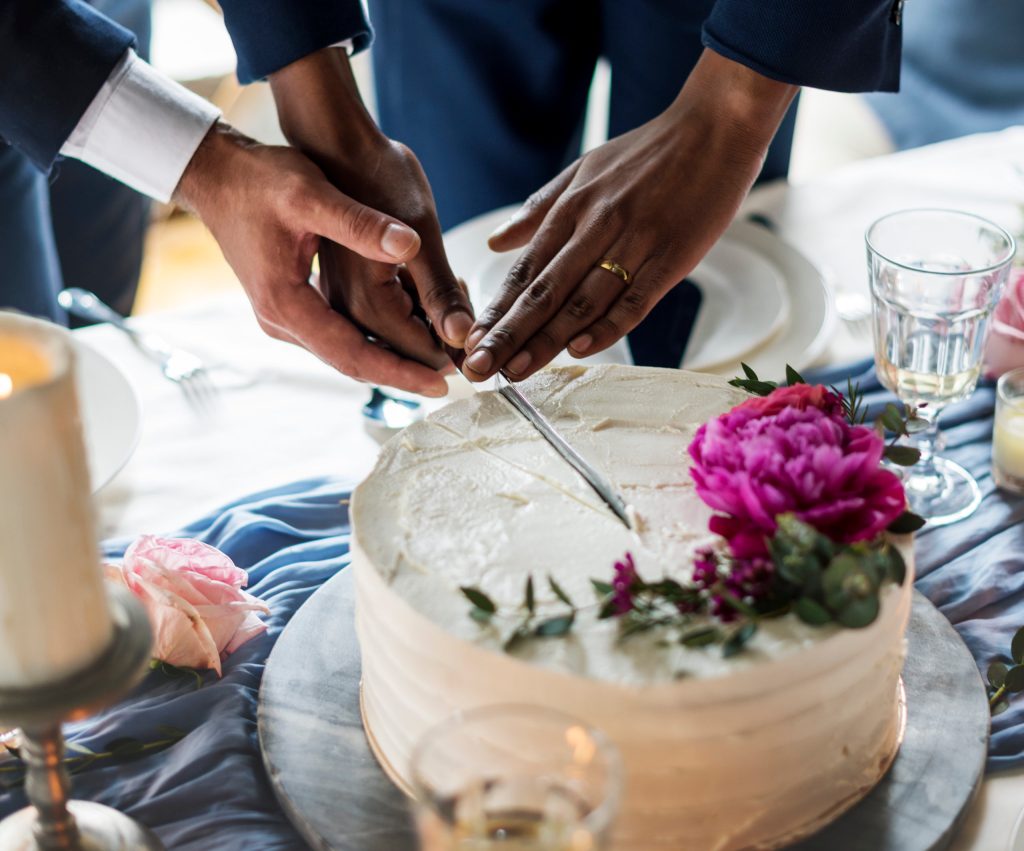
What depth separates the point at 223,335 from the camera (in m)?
1.67

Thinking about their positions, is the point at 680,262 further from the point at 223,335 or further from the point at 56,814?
the point at 56,814

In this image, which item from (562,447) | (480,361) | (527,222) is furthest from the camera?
(527,222)

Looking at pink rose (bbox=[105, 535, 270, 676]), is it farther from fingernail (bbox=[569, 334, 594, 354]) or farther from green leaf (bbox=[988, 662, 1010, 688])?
green leaf (bbox=[988, 662, 1010, 688])

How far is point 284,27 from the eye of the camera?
4.75 feet

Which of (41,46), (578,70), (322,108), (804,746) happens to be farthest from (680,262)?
(578,70)

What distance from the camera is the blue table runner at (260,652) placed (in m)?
1.00

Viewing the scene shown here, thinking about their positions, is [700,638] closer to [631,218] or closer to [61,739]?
[61,739]

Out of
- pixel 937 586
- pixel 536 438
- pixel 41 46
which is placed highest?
pixel 41 46

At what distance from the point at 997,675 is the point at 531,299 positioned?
1.95 feet

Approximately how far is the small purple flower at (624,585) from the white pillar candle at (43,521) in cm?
36

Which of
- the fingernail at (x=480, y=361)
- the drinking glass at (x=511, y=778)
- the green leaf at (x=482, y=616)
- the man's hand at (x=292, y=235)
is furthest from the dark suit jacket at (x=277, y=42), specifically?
the drinking glass at (x=511, y=778)

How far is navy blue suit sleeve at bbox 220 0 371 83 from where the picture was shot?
1440 mm

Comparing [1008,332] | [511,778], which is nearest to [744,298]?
[1008,332]

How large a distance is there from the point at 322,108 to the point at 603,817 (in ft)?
3.51
